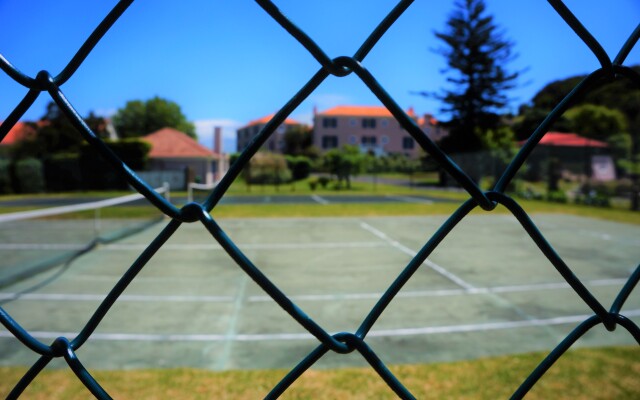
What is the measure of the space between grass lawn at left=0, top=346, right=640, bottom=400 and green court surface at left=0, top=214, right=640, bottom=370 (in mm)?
237

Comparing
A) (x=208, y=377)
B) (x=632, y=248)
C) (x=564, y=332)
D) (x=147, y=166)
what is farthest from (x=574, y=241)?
(x=147, y=166)

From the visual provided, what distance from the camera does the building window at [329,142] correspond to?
188 ft

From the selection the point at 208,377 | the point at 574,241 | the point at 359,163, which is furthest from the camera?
the point at 359,163

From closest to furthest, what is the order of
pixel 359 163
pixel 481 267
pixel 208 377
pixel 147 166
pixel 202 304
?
pixel 208 377 → pixel 202 304 → pixel 481 267 → pixel 147 166 → pixel 359 163

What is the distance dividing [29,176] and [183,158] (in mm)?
8876

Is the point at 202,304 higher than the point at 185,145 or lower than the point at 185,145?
lower

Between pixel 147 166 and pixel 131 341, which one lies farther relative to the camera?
pixel 147 166

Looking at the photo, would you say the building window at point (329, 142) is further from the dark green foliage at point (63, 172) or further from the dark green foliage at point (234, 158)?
the dark green foliage at point (63, 172)

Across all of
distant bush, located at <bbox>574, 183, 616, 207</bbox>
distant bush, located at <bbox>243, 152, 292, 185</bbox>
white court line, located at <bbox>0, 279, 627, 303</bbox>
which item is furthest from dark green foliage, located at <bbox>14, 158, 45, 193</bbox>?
distant bush, located at <bbox>574, 183, 616, 207</bbox>

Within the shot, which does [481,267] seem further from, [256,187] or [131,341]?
[256,187]

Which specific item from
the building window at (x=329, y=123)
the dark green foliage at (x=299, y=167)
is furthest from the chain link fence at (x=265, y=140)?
the building window at (x=329, y=123)

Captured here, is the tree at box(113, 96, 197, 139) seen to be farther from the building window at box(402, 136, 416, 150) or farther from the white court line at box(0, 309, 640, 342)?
the white court line at box(0, 309, 640, 342)

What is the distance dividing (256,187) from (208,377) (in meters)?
29.5

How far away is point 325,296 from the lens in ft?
21.3
